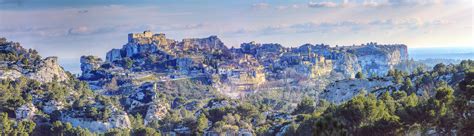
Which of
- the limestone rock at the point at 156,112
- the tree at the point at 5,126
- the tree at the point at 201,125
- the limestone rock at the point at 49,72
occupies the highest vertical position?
the limestone rock at the point at 49,72

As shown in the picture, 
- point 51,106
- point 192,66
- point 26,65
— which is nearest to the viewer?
point 51,106

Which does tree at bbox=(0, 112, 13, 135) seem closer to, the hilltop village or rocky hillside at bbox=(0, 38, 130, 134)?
the hilltop village

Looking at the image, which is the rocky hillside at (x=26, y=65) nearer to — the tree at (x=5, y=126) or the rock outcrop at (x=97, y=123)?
the rock outcrop at (x=97, y=123)

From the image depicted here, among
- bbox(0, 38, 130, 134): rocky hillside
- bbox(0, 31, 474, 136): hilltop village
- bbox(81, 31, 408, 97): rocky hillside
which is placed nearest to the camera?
bbox(0, 31, 474, 136): hilltop village

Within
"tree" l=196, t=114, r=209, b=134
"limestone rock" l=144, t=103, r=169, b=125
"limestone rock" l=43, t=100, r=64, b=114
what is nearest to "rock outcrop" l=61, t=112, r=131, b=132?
"limestone rock" l=43, t=100, r=64, b=114

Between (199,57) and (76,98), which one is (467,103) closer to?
(76,98)

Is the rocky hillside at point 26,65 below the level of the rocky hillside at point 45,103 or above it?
above

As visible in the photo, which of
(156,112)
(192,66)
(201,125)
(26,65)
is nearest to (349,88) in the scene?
(201,125)

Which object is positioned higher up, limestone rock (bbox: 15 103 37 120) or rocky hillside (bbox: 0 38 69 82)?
rocky hillside (bbox: 0 38 69 82)

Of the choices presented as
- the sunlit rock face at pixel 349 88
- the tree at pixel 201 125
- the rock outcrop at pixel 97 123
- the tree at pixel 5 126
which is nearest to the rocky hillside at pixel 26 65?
the rock outcrop at pixel 97 123

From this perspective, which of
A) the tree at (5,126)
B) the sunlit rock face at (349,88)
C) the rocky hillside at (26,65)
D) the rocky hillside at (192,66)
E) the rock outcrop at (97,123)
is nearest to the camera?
the tree at (5,126)

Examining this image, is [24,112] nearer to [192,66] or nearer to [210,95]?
[210,95]
